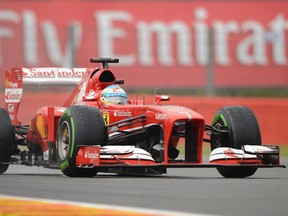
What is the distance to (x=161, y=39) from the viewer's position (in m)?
28.5

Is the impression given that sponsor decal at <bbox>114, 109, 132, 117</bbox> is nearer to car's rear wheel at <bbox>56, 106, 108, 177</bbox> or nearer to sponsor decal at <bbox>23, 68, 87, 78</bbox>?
car's rear wheel at <bbox>56, 106, 108, 177</bbox>

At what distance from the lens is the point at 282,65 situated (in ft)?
95.1

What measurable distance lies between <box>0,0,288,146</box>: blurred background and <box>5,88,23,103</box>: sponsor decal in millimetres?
7082

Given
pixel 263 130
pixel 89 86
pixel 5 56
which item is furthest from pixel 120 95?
pixel 5 56

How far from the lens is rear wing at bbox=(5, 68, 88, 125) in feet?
53.6

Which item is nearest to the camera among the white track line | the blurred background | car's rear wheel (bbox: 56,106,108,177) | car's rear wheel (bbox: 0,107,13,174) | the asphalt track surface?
the white track line

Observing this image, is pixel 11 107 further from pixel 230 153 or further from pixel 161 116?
pixel 230 153

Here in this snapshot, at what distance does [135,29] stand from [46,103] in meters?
3.40

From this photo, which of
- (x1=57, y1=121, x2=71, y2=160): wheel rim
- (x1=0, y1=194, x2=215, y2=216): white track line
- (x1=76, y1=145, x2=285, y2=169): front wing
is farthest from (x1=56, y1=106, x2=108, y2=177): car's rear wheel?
(x1=0, y1=194, x2=215, y2=216): white track line

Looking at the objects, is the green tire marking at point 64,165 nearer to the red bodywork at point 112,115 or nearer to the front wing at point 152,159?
the front wing at point 152,159

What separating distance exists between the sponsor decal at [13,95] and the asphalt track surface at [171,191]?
1862 mm

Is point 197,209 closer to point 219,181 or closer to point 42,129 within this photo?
point 219,181

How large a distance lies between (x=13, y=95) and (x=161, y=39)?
12.2 m

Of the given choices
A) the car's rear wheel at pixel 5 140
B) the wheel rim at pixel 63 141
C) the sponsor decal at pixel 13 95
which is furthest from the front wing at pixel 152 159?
the sponsor decal at pixel 13 95
